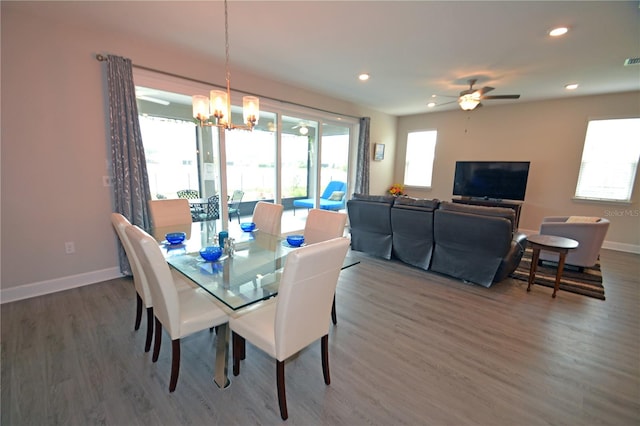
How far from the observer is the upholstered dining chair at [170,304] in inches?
57.6

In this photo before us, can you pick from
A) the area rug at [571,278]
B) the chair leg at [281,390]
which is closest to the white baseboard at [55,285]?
the chair leg at [281,390]

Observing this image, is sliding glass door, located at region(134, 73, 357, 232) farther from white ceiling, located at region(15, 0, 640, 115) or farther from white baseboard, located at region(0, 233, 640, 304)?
white baseboard, located at region(0, 233, 640, 304)

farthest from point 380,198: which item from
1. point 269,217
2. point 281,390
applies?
point 281,390

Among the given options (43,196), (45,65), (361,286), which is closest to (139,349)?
(43,196)

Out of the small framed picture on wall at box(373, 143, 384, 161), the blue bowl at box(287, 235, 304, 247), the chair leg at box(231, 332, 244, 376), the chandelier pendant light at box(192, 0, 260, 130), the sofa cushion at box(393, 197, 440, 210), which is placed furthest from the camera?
the small framed picture on wall at box(373, 143, 384, 161)

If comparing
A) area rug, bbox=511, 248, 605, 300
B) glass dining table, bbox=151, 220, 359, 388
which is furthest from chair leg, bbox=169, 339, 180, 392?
area rug, bbox=511, 248, 605, 300

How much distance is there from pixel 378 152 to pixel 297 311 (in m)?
5.94

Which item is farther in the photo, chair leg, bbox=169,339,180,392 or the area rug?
the area rug

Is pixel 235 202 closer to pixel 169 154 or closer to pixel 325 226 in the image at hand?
pixel 169 154

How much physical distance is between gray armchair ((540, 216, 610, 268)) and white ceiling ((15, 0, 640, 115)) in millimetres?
2002

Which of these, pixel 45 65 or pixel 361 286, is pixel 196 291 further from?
pixel 45 65

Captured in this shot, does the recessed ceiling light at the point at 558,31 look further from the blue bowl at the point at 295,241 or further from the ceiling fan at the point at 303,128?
the ceiling fan at the point at 303,128

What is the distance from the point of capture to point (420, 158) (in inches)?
281

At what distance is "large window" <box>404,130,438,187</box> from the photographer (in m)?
6.95
